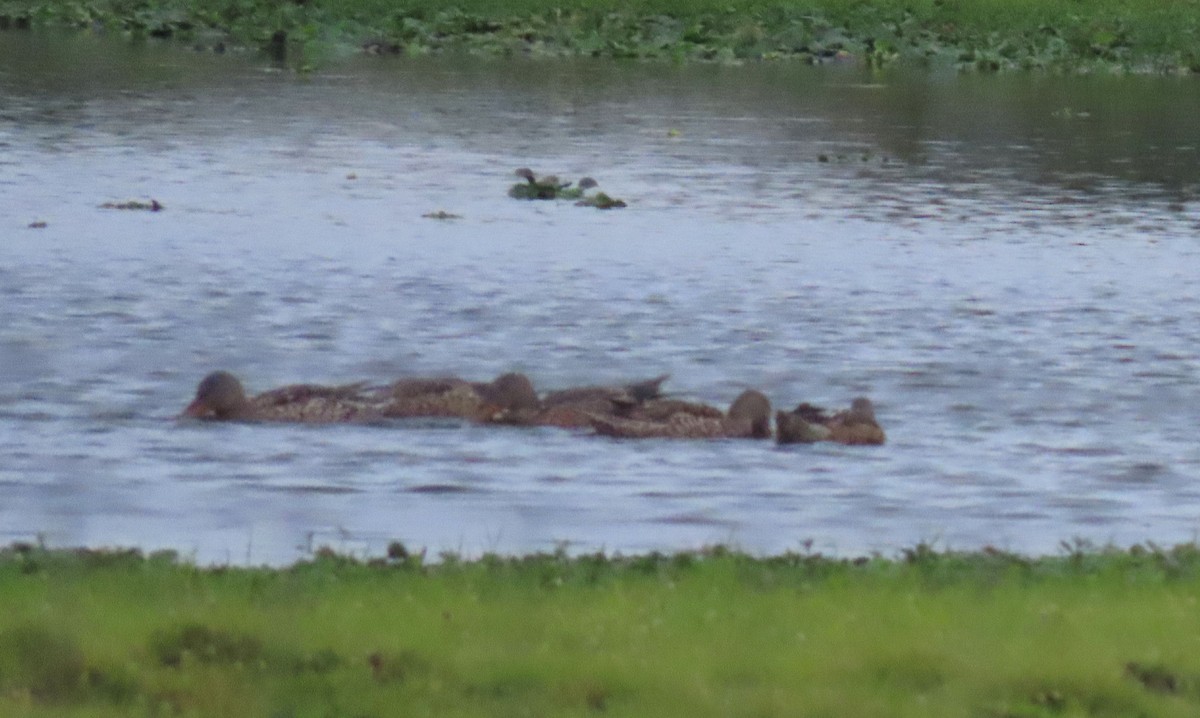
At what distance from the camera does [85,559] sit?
11117 mm

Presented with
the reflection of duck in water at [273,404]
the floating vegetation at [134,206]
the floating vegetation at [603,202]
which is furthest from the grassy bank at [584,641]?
the floating vegetation at [603,202]

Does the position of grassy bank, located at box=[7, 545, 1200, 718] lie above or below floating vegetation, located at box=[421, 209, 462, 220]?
above

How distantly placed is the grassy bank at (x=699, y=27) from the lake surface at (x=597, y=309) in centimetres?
1061

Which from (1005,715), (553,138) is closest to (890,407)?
(1005,715)

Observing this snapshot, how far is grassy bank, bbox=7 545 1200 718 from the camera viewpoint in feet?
28.9

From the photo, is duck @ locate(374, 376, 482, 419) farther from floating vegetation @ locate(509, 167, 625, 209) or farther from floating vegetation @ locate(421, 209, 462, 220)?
floating vegetation @ locate(509, 167, 625, 209)

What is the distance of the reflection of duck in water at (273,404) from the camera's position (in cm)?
1586

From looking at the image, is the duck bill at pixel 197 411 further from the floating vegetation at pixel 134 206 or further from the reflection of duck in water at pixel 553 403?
the floating vegetation at pixel 134 206

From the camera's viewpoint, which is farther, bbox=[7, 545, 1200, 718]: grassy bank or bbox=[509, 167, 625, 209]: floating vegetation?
bbox=[509, 167, 625, 209]: floating vegetation

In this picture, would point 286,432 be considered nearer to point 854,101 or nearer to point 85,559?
point 85,559

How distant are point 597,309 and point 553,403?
5446 mm

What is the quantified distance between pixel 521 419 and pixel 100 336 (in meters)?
4.70

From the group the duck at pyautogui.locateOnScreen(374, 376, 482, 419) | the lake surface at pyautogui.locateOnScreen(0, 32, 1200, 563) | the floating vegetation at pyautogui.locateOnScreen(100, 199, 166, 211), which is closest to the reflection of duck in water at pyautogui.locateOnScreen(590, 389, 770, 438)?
the lake surface at pyautogui.locateOnScreen(0, 32, 1200, 563)

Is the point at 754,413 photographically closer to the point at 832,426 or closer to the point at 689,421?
the point at 689,421
